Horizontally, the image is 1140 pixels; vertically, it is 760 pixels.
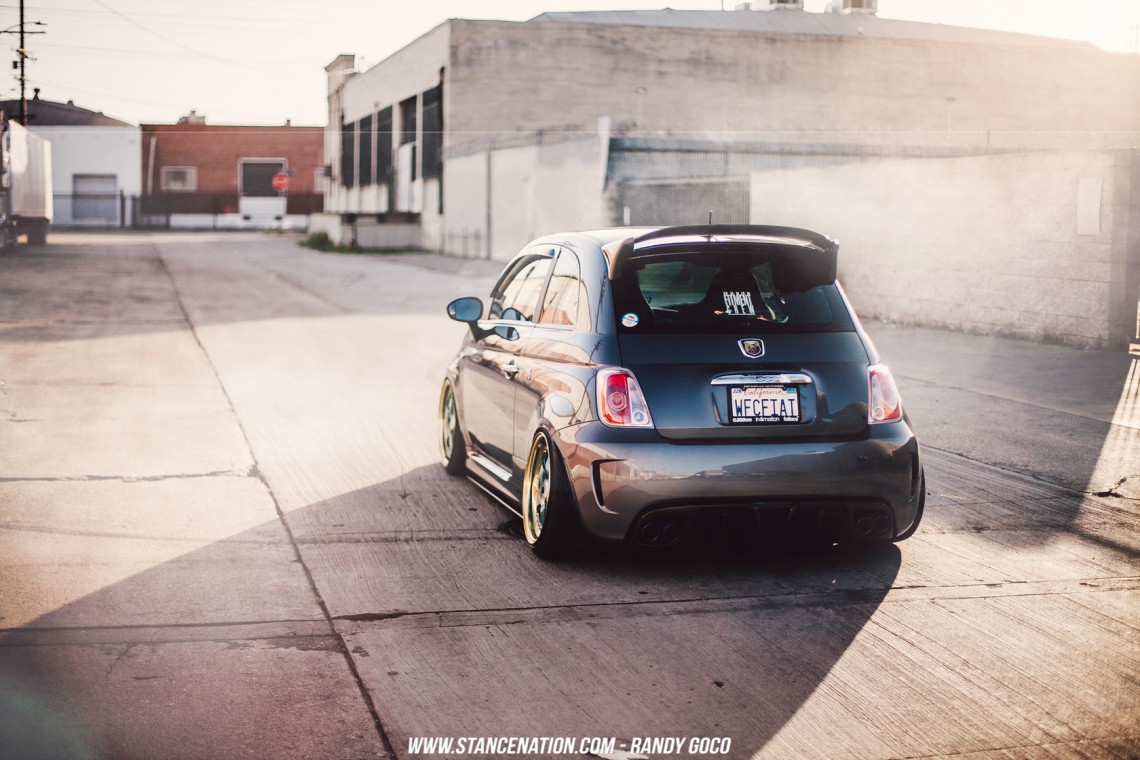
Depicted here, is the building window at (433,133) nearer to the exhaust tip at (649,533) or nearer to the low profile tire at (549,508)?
the low profile tire at (549,508)

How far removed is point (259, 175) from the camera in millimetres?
82812

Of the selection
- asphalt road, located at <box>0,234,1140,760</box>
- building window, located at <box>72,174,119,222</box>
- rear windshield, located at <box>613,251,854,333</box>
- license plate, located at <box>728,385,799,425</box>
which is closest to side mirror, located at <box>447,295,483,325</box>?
asphalt road, located at <box>0,234,1140,760</box>

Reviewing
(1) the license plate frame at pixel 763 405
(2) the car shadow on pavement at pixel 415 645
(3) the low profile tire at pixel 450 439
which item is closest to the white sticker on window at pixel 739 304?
(1) the license plate frame at pixel 763 405

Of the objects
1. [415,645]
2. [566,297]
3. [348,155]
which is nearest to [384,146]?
[348,155]

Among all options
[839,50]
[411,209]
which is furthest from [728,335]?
[411,209]

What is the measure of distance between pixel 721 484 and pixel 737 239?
129 centimetres

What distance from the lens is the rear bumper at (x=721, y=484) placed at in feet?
19.2

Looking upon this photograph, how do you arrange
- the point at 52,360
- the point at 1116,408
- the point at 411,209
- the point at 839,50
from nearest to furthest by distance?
the point at 1116,408 < the point at 52,360 < the point at 839,50 < the point at 411,209

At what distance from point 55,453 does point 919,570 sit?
6095 mm

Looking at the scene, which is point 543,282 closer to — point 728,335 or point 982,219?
point 728,335

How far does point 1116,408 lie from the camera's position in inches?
438

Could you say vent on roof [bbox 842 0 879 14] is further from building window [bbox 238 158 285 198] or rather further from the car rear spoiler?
the car rear spoiler

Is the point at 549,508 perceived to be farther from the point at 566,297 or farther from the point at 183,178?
the point at 183,178

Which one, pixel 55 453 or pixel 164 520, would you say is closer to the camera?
pixel 164 520
